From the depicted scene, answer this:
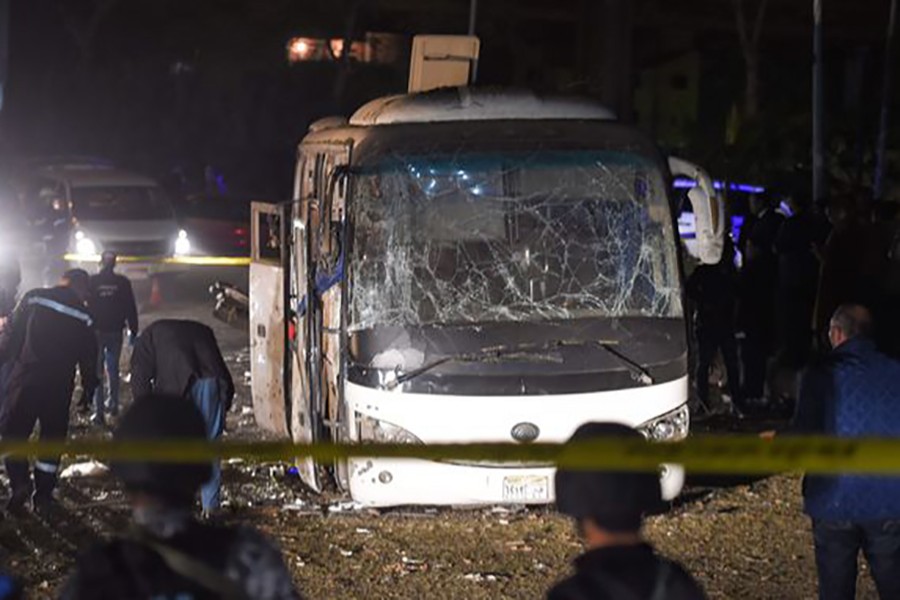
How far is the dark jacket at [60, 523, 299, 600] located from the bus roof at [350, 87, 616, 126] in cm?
672

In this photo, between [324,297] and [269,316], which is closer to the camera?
[324,297]

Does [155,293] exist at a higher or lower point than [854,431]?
lower

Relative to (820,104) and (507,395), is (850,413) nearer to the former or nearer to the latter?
(507,395)

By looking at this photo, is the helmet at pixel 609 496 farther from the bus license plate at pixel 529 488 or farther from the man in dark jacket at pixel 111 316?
the man in dark jacket at pixel 111 316

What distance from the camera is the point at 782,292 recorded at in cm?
1441

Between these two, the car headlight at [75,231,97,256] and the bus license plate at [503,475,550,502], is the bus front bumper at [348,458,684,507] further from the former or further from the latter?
the car headlight at [75,231,97,256]

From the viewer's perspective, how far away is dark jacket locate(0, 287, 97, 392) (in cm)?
1038

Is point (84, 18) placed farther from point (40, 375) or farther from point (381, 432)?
point (381, 432)

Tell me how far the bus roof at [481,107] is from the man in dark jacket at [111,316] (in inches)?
162

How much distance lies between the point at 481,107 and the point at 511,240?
1016 millimetres

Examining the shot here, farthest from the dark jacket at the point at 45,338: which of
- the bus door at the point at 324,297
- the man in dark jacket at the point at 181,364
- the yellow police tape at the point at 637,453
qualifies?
the yellow police tape at the point at 637,453

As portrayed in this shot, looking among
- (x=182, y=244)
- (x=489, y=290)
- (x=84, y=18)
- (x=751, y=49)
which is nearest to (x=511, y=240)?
(x=489, y=290)

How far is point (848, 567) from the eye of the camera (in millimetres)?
6727

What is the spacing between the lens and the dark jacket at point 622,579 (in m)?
3.70
